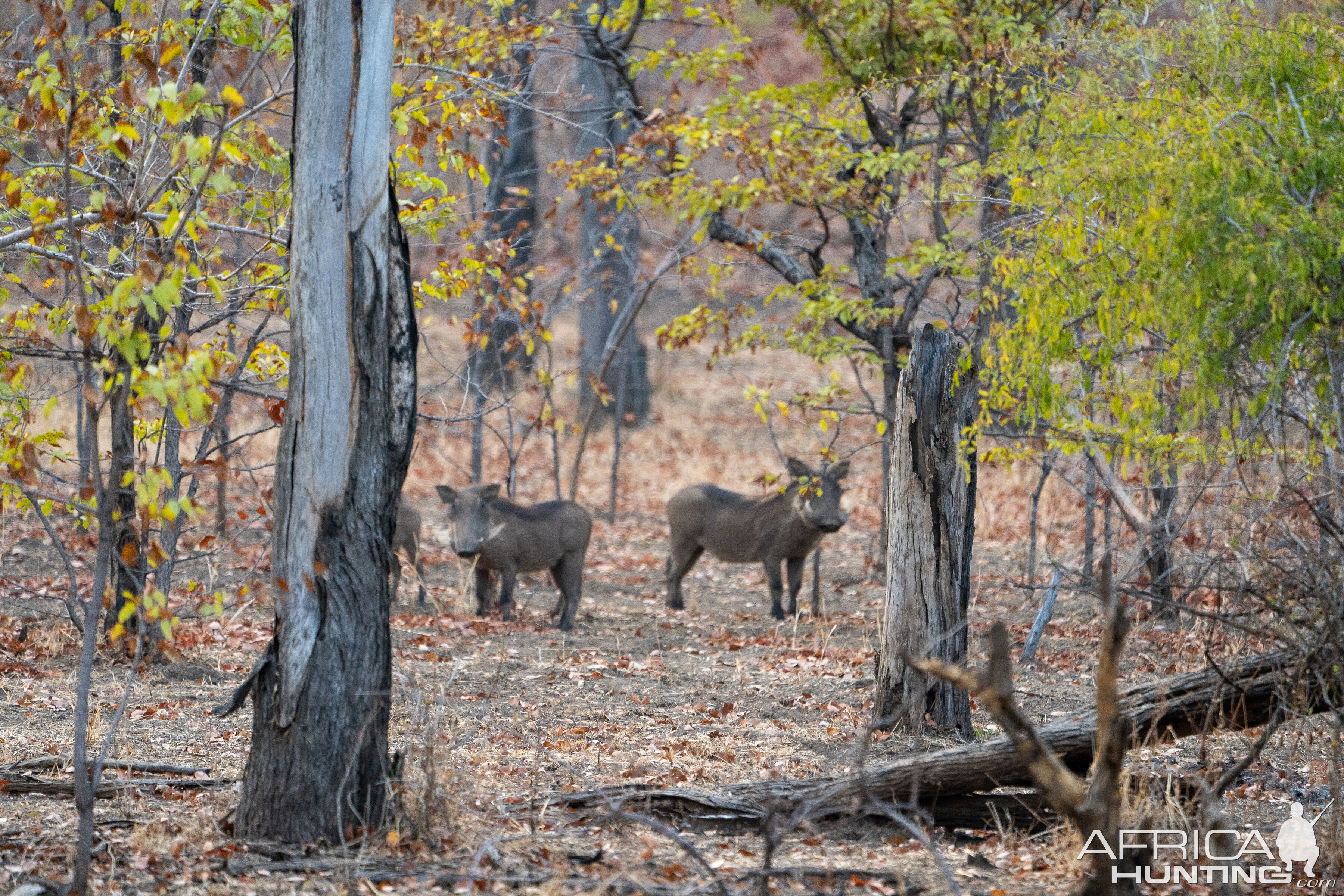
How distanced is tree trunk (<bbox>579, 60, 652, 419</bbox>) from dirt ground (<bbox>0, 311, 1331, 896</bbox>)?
469 centimetres

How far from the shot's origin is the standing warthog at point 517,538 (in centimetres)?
1139

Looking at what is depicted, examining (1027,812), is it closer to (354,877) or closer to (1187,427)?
(1187,427)

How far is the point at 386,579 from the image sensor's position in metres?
5.03

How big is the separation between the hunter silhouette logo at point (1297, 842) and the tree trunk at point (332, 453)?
3.92m

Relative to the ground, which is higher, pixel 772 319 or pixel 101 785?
pixel 772 319

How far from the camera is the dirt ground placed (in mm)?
4797

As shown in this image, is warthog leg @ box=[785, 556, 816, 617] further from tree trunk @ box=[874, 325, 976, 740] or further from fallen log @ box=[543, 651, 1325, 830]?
fallen log @ box=[543, 651, 1325, 830]

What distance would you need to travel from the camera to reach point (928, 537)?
7.23 m

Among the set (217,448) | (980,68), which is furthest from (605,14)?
(217,448)

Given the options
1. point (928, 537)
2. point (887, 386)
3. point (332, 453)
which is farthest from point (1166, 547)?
point (887, 386)

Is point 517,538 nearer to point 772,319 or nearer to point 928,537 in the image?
point 772,319

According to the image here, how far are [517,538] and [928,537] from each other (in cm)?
529

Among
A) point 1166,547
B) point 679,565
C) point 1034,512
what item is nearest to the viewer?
point 1166,547

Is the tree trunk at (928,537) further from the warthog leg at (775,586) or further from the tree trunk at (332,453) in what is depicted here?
the warthog leg at (775,586)
